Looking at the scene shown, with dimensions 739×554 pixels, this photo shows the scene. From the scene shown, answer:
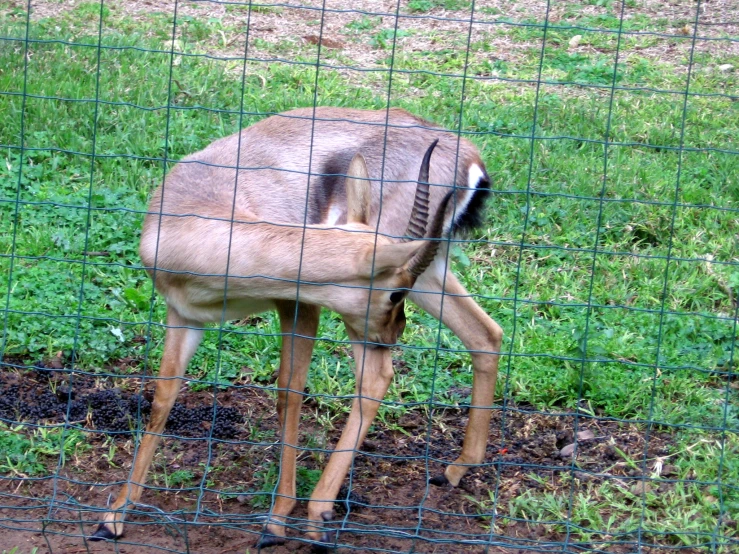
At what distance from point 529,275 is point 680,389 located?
115 centimetres

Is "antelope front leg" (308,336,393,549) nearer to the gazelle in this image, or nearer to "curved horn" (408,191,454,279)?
the gazelle

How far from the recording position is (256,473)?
4.11 meters

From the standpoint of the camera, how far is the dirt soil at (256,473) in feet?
11.9

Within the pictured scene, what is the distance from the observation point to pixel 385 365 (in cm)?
396

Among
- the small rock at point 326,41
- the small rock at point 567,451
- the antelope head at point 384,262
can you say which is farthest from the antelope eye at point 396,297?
the small rock at point 326,41

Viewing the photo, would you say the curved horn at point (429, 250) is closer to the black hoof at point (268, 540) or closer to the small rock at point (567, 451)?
the black hoof at point (268, 540)

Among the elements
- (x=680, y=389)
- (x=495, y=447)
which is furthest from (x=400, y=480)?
(x=680, y=389)

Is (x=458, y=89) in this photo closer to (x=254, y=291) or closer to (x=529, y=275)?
(x=529, y=275)

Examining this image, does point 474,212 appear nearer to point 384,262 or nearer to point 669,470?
point 384,262

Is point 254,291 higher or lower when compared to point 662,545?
higher

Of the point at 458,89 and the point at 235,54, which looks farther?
the point at 235,54

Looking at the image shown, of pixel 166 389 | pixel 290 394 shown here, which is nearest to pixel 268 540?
pixel 290 394

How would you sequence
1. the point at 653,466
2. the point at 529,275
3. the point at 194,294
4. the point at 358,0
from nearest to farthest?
1. the point at 194,294
2. the point at 653,466
3. the point at 529,275
4. the point at 358,0

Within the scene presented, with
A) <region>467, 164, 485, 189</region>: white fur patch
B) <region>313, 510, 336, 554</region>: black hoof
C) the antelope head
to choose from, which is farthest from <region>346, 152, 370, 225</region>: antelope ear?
<region>313, 510, 336, 554</region>: black hoof
